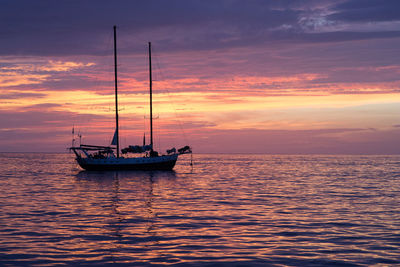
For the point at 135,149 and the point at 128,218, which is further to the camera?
the point at 135,149

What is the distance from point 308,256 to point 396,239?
5.77m

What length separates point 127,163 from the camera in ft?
245

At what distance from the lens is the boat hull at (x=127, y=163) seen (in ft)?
245

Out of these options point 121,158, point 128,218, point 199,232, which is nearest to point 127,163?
point 121,158

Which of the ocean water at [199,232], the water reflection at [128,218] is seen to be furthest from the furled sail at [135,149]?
the ocean water at [199,232]

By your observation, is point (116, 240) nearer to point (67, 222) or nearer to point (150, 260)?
point (150, 260)

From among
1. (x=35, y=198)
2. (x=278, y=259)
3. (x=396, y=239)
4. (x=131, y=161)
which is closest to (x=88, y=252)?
(x=278, y=259)

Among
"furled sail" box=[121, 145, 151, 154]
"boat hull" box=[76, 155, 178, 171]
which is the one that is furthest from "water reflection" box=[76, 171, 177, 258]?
"furled sail" box=[121, 145, 151, 154]

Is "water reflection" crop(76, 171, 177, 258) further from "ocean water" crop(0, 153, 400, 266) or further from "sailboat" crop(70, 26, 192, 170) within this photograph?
"sailboat" crop(70, 26, 192, 170)

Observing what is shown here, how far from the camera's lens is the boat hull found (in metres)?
74.8

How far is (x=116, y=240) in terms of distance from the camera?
1931 cm

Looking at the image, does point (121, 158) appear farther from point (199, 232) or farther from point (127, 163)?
point (199, 232)

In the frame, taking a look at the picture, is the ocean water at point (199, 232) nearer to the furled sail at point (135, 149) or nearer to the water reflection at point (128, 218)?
the water reflection at point (128, 218)

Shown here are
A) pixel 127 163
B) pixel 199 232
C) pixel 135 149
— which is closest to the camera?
pixel 199 232
